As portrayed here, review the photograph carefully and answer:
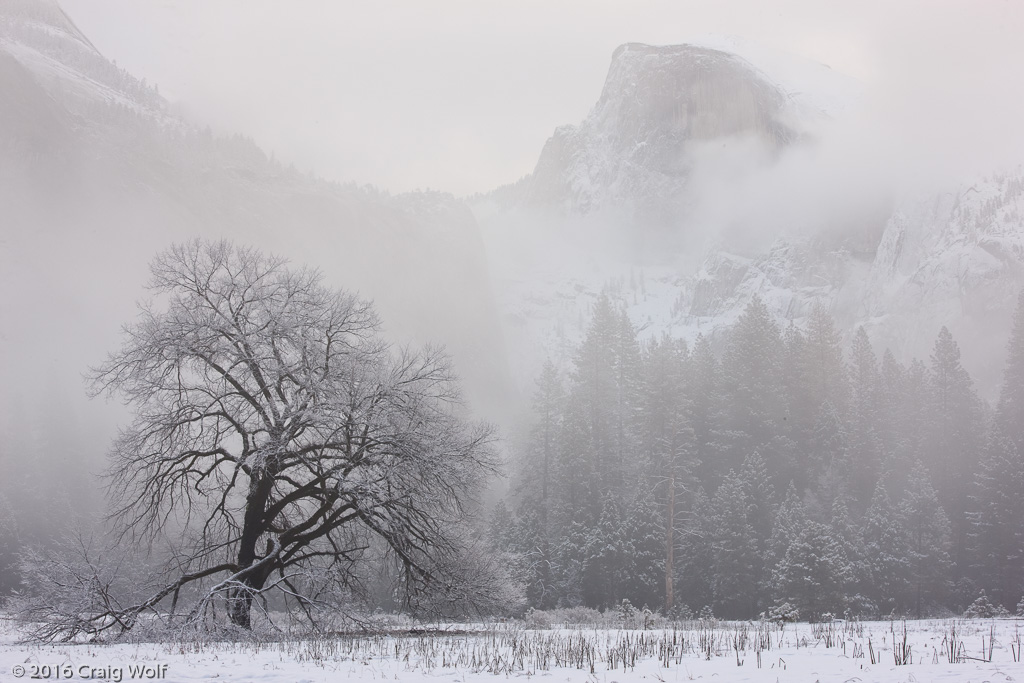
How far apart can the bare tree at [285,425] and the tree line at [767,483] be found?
23.1 meters

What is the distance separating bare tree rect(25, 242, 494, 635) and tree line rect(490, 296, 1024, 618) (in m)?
23.1

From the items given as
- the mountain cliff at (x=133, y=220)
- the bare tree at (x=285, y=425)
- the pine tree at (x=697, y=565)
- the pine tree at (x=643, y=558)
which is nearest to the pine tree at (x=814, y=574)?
the pine tree at (x=697, y=565)

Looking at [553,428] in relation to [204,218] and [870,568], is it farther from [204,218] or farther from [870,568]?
[204,218]

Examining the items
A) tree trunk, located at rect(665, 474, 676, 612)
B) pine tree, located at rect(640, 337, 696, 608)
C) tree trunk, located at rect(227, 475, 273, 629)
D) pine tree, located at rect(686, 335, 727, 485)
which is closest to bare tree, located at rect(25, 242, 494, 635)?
tree trunk, located at rect(227, 475, 273, 629)

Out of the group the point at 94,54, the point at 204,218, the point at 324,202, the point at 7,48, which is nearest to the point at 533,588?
the point at 204,218

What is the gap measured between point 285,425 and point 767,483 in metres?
39.1

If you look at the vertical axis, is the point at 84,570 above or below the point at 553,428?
below

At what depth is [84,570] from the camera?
1474 centimetres

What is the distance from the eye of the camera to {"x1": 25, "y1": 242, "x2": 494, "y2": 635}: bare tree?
15070 millimetres

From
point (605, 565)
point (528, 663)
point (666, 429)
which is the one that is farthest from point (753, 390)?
point (528, 663)

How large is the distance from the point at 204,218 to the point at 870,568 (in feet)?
452

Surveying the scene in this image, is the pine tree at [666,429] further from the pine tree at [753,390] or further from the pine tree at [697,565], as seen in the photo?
the pine tree at [753,390]

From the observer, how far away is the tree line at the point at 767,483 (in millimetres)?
40719

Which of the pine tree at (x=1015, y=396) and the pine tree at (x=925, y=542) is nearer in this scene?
the pine tree at (x=925, y=542)
